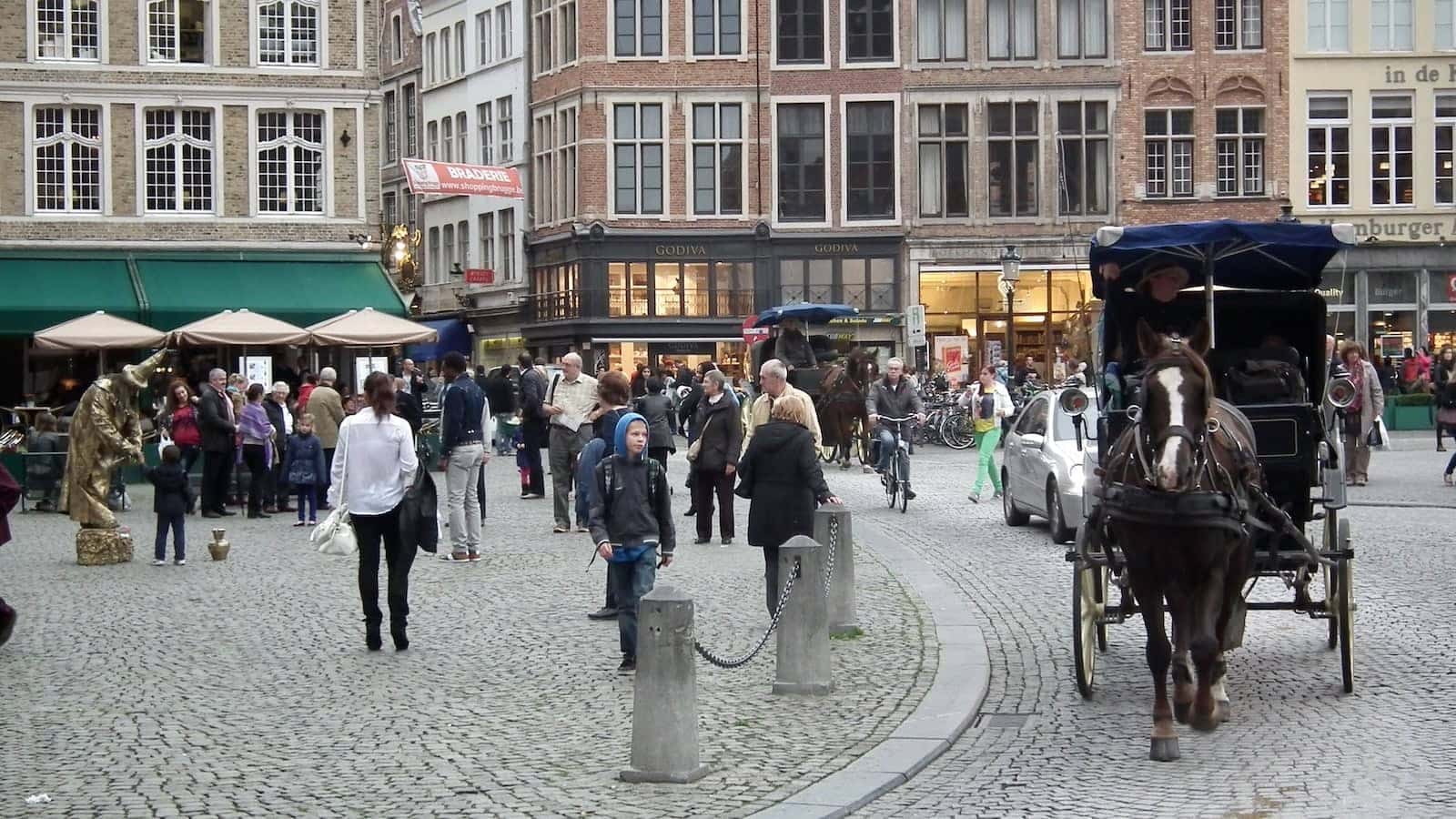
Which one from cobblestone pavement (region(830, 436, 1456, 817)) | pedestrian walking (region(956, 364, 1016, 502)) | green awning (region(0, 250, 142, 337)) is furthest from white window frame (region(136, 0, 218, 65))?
cobblestone pavement (region(830, 436, 1456, 817))

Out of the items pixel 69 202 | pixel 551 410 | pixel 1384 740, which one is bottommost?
pixel 1384 740

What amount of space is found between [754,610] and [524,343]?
151 ft

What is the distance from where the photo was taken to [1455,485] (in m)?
26.6

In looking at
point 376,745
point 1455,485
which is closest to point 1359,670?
point 376,745

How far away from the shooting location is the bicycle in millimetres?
23344

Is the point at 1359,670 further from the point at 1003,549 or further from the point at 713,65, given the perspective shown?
the point at 713,65

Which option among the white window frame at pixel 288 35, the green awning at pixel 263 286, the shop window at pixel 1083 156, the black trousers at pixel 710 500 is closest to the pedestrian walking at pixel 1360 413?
the black trousers at pixel 710 500

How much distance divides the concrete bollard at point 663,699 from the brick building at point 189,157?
3065 cm

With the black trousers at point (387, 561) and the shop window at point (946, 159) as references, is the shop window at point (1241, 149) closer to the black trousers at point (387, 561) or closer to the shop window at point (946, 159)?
the shop window at point (946, 159)

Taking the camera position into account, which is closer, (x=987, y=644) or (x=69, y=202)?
(x=987, y=644)

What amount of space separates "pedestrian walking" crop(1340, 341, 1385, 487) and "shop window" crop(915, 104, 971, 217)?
2716 centimetres

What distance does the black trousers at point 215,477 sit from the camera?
2383cm

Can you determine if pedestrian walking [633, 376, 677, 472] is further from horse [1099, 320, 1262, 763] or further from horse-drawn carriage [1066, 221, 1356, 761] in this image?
horse [1099, 320, 1262, 763]

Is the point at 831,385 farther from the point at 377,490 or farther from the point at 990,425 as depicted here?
the point at 377,490
